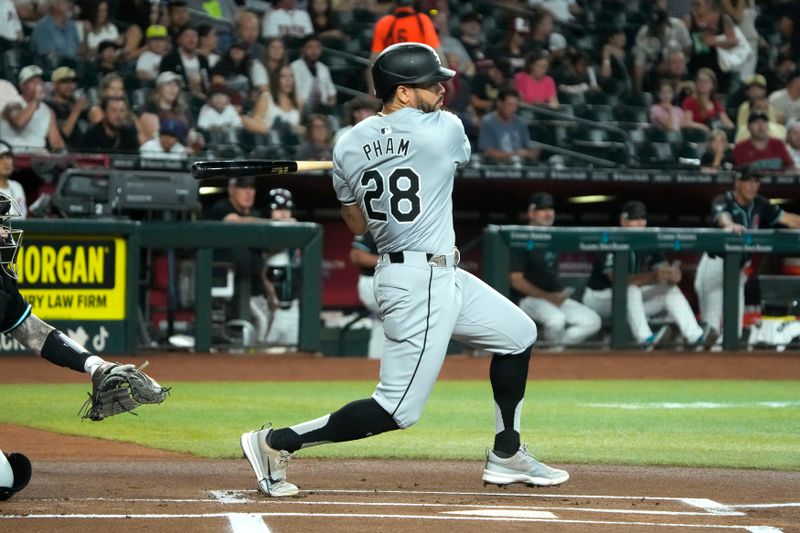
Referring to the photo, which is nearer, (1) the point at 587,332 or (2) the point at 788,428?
(2) the point at 788,428

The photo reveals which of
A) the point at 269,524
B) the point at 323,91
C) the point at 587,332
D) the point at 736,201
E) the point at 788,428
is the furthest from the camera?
the point at 323,91

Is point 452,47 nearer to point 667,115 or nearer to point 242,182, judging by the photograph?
point 667,115

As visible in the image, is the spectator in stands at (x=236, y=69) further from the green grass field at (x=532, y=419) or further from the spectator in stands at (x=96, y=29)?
the green grass field at (x=532, y=419)

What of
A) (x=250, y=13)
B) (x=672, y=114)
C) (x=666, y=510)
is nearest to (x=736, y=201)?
(x=672, y=114)

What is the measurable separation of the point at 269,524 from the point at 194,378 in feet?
22.6

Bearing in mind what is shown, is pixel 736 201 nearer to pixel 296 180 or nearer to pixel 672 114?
pixel 672 114

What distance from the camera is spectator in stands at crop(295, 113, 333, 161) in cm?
1366

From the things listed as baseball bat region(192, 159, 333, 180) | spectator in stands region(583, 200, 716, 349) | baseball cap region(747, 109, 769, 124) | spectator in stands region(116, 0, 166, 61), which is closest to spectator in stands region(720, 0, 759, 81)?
baseball cap region(747, 109, 769, 124)

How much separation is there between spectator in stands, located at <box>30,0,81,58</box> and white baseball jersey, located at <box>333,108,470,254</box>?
984cm

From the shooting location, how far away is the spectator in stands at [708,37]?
18.4 meters

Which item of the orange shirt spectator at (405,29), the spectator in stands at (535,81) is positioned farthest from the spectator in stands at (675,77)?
the orange shirt spectator at (405,29)

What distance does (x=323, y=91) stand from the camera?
15.3 metres

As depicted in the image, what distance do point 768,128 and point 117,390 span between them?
12.6 metres

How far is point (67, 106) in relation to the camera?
44.8 feet
